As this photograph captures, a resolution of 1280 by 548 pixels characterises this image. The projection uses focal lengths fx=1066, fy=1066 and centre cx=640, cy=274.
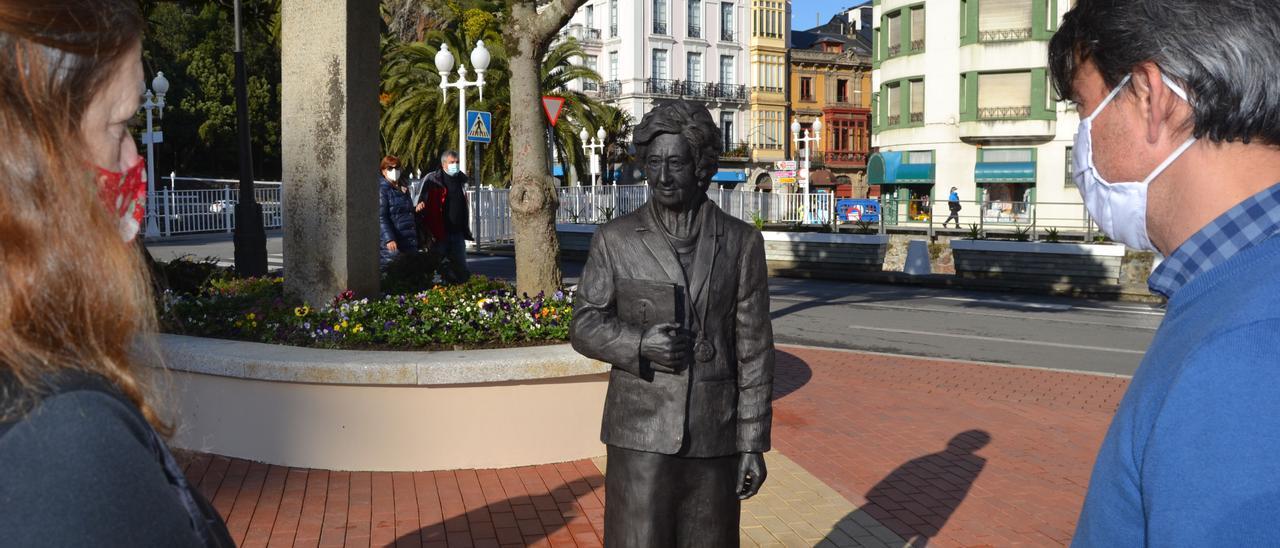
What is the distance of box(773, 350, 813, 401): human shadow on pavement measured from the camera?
9.18 metres

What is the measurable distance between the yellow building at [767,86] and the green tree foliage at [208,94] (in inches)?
1186

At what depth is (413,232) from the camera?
1152cm

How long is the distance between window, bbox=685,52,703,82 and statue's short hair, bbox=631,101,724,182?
6131 centimetres

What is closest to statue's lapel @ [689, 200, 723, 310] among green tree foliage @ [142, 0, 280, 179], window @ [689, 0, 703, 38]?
green tree foliage @ [142, 0, 280, 179]

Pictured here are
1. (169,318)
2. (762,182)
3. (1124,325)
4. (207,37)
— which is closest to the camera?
(169,318)

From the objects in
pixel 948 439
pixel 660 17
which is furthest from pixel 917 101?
pixel 948 439

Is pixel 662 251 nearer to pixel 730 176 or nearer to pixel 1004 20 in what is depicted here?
pixel 1004 20

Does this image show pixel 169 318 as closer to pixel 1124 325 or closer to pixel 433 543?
pixel 433 543

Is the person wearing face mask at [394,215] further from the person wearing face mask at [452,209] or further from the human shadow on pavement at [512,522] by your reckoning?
the human shadow on pavement at [512,522]

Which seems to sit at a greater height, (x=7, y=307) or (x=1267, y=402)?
(x=7, y=307)

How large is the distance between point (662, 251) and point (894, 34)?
1895 inches

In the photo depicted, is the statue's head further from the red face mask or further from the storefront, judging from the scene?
the storefront

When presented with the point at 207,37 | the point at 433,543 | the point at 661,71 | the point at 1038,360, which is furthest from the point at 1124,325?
the point at 661,71

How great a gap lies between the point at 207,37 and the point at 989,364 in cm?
4407
